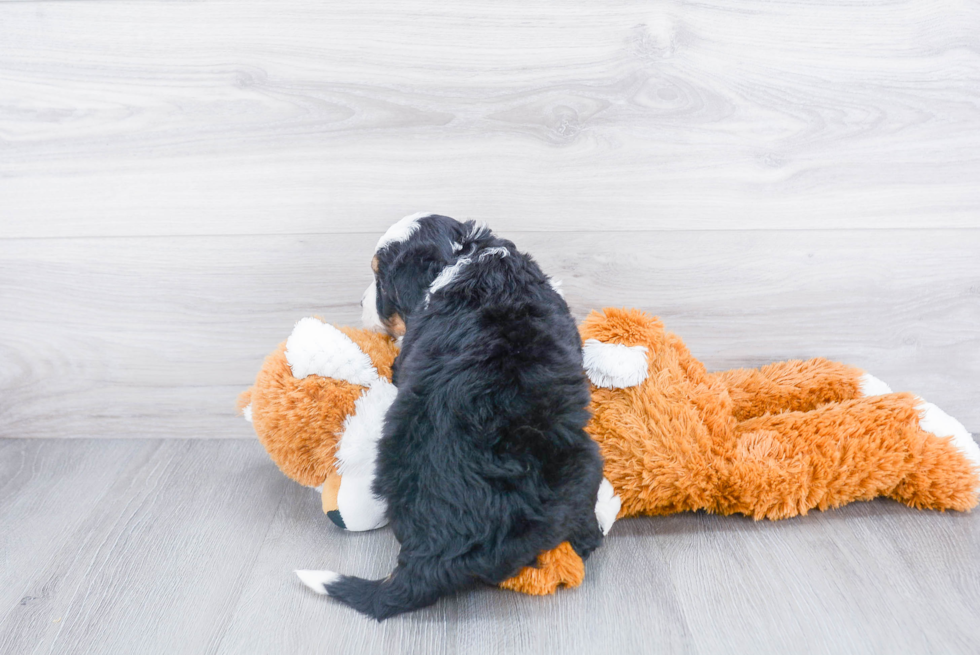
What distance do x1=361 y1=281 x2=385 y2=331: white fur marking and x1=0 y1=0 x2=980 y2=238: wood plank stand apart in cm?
23

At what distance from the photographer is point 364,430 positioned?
1050 millimetres

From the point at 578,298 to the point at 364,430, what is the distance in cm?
48

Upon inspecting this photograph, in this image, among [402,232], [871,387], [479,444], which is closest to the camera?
[479,444]

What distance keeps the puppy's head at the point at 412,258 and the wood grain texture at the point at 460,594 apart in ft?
1.29

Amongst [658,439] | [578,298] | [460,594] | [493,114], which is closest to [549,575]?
[460,594]

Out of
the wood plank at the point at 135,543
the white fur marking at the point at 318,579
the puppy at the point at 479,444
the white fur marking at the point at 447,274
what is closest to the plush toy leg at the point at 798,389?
the puppy at the point at 479,444

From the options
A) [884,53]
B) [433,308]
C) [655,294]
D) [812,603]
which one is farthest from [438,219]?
[884,53]

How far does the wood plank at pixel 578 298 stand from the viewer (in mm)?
1267

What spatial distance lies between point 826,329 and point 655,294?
344mm

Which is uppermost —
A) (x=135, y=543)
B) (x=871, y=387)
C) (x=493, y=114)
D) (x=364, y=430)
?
(x=493, y=114)

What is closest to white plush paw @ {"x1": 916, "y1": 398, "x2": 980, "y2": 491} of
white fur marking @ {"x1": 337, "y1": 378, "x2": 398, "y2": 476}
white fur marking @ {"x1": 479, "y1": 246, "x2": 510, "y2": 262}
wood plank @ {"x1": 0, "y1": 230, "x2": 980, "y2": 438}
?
wood plank @ {"x1": 0, "y1": 230, "x2": 980, "y2": 438}

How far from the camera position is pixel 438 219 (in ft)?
3.25

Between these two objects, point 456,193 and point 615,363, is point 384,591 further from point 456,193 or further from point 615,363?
point 456,193

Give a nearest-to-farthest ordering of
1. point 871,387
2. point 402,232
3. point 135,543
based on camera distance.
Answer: point 402,232 → point 135,543 → point 871,387
